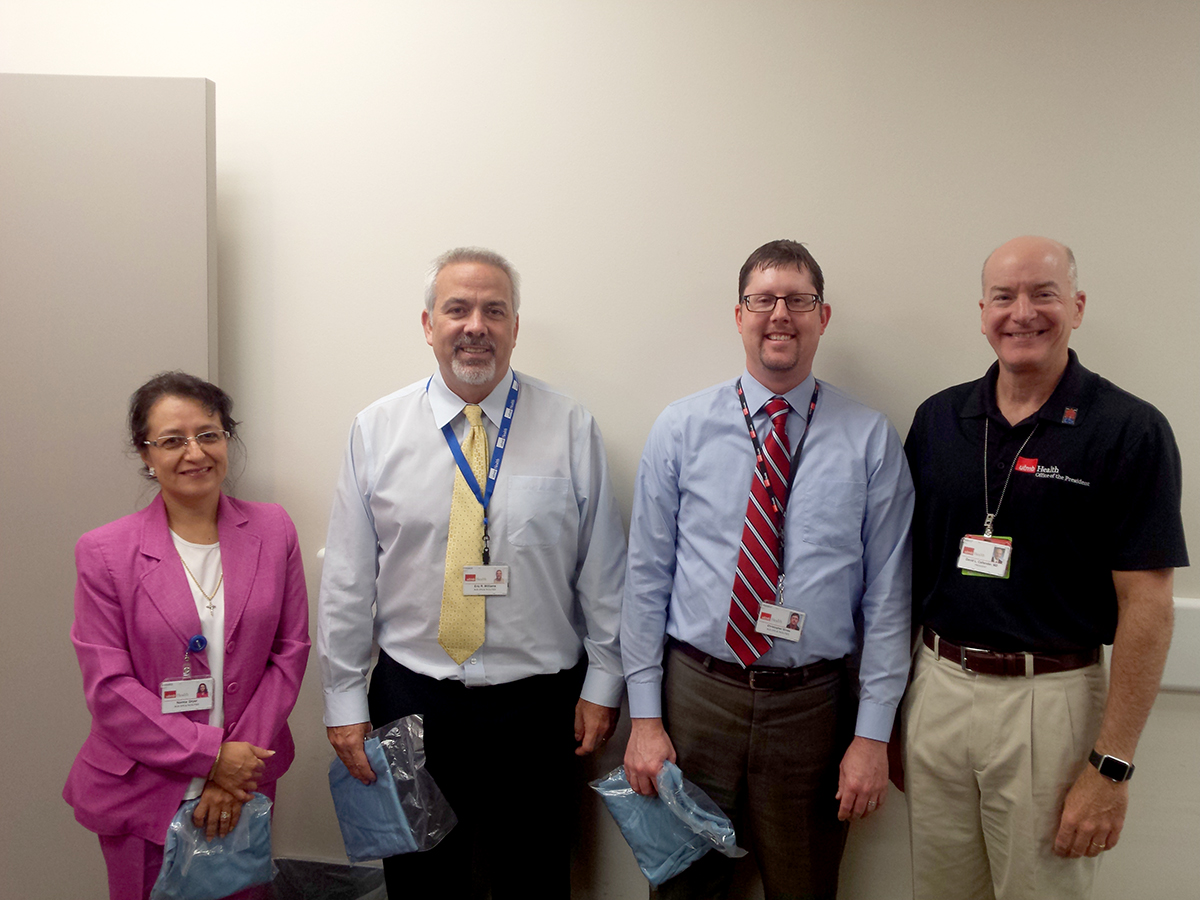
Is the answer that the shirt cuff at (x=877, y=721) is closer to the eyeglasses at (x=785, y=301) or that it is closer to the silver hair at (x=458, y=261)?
the eyeglasses at (x=785, y=301)

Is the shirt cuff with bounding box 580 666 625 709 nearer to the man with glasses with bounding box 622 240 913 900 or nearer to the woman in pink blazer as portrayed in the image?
the man with glasses with bounding box 622 240 913 900

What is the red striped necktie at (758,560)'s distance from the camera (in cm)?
175

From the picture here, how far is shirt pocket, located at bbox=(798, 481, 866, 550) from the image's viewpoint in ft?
5.84

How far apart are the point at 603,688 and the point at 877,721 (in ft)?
2.28

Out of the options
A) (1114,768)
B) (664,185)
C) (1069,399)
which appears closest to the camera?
(1114,768)

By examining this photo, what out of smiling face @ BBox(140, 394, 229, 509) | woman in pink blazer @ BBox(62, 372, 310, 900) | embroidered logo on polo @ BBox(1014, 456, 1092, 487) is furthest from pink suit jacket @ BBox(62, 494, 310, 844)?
embroidered logo on polo @ BBox(1014, 456, 1092, 487)

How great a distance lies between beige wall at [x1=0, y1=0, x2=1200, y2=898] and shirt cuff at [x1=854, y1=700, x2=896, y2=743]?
2.24 ft

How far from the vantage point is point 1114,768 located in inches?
62.2

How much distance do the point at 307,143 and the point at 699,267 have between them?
129cm

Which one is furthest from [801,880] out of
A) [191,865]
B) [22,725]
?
[22,725]

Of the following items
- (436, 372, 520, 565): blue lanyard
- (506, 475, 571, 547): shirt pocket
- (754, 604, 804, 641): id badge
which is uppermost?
(436, 372, 520, 565): blue lanyard

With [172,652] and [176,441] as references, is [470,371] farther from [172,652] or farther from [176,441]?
[172,652]

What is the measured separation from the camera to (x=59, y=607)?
7.16 ft

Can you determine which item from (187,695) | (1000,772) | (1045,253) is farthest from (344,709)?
(1045,253)
